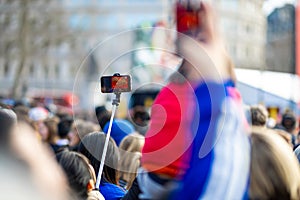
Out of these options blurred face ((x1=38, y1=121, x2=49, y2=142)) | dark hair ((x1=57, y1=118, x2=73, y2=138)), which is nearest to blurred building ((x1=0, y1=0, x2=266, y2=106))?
blurred face ((x1=38, y1=121, x2=49, y2=142))

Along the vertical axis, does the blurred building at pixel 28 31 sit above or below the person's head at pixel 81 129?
above

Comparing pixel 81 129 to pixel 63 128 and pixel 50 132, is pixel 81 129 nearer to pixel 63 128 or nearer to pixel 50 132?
pixel 63 128

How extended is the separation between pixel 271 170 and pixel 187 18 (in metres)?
0.62

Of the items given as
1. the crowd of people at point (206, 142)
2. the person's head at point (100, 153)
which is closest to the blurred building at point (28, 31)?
the person's head at point (100, 153)

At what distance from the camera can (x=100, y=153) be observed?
3277 mm

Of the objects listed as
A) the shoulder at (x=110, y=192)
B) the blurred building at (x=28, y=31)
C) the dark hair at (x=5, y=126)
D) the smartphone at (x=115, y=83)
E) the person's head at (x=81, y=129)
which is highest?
the blurred building at (x=28, y=31)

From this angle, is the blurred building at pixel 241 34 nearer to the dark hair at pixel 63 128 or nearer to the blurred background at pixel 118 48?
the blurred background at pixel 118 48

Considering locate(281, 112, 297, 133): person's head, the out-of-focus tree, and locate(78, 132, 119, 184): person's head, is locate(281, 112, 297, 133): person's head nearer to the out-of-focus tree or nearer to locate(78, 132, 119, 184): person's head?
locate(78, 132, 119, 184): person's head

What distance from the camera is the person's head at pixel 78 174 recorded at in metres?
2.54

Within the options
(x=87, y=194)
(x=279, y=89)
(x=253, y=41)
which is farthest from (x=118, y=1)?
(x=87, y=194)

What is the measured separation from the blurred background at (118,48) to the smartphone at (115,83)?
0.09 meters

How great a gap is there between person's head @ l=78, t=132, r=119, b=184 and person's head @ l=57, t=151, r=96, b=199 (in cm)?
58

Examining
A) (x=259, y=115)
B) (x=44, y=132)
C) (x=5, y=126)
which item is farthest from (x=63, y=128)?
(x=5, y=126)

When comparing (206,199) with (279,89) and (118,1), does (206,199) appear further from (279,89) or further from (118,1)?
(118,1)
